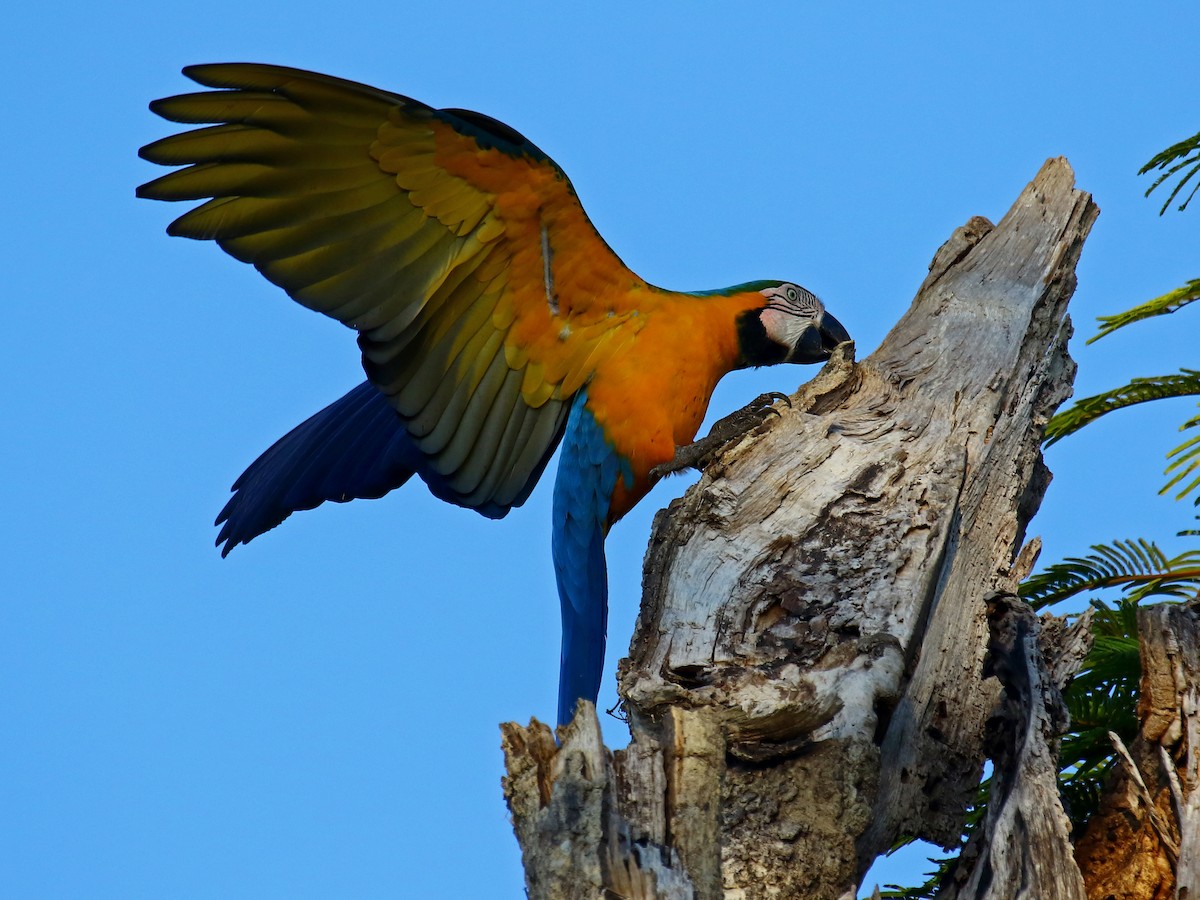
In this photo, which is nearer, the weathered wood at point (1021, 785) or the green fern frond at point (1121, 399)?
the weathered wood at point (1021, 785)

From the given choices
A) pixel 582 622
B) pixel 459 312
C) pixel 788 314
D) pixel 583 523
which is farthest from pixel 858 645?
pixel 788 314

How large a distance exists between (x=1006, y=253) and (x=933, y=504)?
109 centimetres

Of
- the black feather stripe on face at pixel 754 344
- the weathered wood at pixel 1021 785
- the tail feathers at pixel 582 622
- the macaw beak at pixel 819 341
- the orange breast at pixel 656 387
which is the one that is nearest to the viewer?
the weathered wood at pixel 1021 785

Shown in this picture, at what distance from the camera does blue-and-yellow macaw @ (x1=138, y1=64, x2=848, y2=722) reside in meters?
3.39

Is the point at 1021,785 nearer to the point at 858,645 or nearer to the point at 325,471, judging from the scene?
the point at 858,645

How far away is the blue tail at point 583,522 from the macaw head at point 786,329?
715 mm

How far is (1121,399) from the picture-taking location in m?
3.54

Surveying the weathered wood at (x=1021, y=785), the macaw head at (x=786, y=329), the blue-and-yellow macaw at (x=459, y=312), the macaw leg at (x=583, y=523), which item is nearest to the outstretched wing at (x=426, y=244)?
the blue-and-yellow macaw at (x=459, y=312)

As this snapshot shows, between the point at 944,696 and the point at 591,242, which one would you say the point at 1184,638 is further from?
the point at 591,242

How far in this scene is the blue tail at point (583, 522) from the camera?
3811 millimetres

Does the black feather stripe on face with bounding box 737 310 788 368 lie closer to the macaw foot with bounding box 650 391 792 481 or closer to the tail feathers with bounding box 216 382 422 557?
the macaw foot with bounding box 650 391 792 481

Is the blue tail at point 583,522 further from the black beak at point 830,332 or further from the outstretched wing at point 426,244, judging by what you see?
the black beak at point 830,332

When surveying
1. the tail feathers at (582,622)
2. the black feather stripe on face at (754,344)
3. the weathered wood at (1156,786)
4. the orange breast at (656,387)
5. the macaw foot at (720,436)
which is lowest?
the weathered wood at (1156,786)

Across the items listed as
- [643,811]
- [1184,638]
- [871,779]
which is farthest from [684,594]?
[1184,638]
